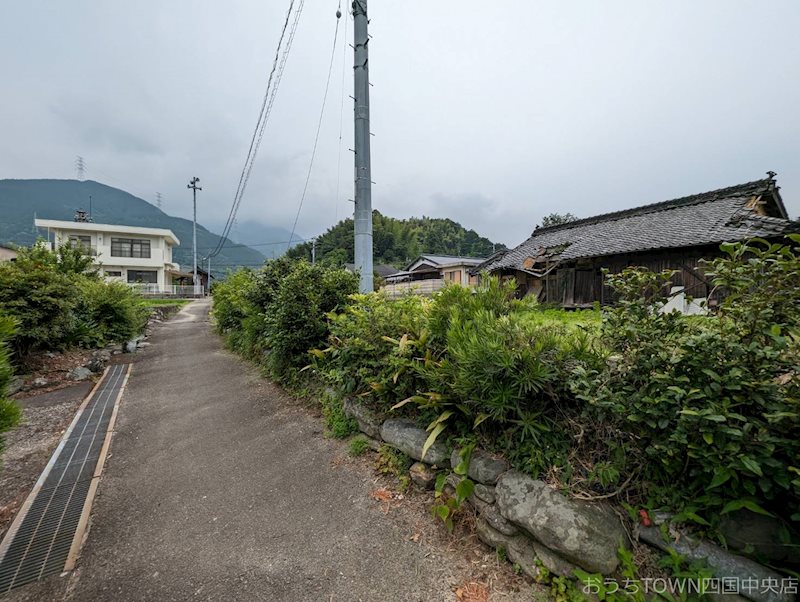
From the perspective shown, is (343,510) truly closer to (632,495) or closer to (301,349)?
(632,495)

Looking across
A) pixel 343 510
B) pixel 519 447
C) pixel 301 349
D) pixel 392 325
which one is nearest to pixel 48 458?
pixel 301 349

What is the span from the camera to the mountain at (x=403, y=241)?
4873cm

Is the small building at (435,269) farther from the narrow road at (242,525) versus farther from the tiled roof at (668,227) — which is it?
the narrow road at (242,525)

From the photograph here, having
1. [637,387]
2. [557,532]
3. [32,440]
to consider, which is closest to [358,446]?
[557,532]

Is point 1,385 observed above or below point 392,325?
below

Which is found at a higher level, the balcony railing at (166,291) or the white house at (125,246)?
the white house at (125,246)

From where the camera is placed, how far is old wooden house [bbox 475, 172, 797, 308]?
7.91m

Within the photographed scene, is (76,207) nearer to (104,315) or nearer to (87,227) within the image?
(87,227)

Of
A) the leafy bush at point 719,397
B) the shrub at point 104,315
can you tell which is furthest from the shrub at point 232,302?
the leafy bush at point 719,397

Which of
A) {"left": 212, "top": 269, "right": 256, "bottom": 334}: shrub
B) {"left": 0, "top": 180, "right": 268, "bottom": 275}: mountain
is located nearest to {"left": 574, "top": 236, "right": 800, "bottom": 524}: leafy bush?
{"left": 212, "top": 269, "right": 256, "bottom": 334}: shrub

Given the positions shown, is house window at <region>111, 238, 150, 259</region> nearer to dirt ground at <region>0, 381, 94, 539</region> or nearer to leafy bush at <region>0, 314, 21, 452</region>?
dirt ground at <region>0, 381, 94, 539</region>

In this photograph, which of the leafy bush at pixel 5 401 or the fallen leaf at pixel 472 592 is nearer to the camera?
the fallen leaf at pixel 472 592

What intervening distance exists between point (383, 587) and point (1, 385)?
293cm

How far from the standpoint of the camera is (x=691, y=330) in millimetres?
1891
